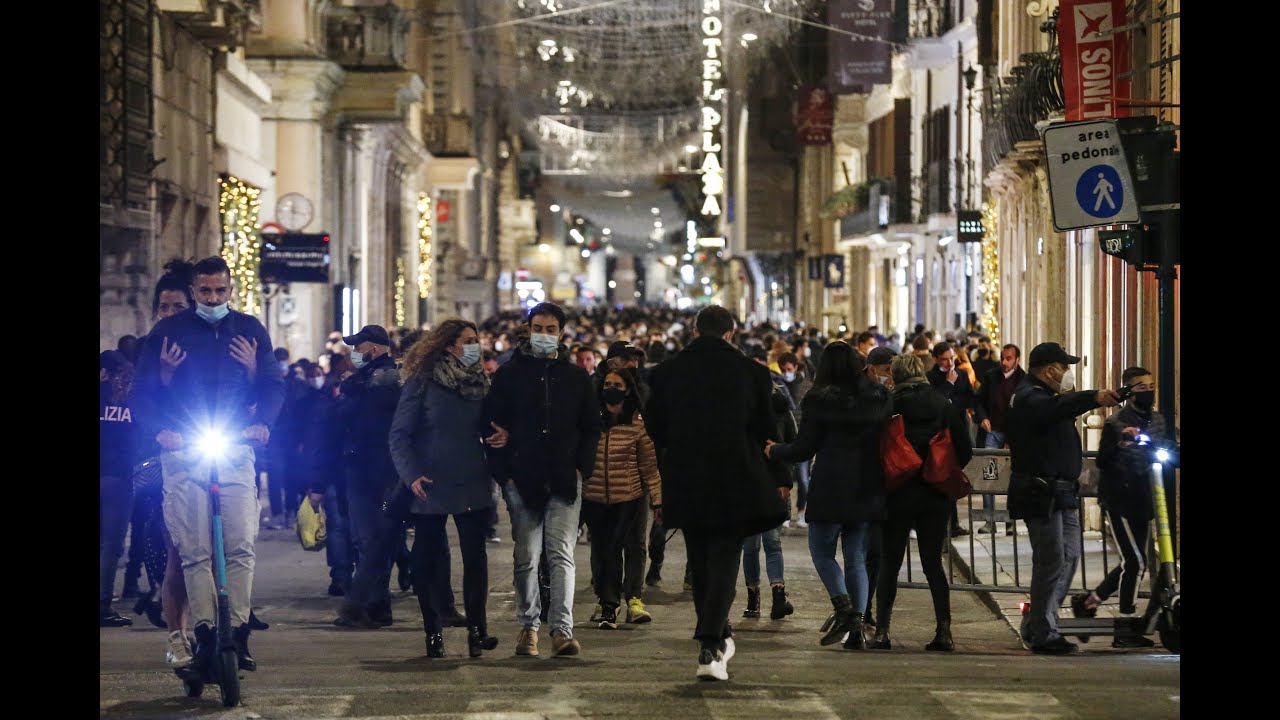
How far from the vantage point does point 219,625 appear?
31.0ft

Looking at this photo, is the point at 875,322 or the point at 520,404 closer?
the point at 520,404

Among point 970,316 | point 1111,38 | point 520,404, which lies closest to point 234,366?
point 520,404

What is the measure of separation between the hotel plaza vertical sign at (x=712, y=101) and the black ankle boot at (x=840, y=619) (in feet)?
213

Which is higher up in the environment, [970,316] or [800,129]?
[800,129]

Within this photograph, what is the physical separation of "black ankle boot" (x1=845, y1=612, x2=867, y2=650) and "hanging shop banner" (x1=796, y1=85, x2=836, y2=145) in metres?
47.6

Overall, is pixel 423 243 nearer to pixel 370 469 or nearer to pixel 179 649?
pixel 370 469

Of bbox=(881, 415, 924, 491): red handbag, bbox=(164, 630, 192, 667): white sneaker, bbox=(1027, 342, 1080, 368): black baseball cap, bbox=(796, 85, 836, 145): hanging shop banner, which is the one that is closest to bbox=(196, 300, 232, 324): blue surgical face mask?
bbox=(164, 630, 192, 667): white sneaker

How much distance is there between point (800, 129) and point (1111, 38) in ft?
133

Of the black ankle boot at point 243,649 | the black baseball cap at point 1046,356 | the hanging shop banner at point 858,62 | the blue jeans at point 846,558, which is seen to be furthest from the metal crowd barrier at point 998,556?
the hanging shop banner at point 858,62

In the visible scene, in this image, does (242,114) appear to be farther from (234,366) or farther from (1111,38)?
(234,366)

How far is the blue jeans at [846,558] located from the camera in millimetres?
11859

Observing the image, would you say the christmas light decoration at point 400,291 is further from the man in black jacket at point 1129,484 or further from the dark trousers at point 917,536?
the dark trousers at point 917,536

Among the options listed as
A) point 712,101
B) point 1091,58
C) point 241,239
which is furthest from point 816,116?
point 1091,58
